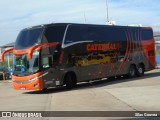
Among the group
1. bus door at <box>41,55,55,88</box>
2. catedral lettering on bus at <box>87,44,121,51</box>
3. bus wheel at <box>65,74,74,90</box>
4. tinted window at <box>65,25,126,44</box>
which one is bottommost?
bus wheel at <box>65,74,74,90</box>

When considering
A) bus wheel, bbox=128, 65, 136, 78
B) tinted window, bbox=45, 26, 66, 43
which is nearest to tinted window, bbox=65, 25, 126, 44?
tinted window, bbox=45, 26, 66, 43

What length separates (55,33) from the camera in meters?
21.4

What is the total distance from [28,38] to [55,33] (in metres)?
1.45

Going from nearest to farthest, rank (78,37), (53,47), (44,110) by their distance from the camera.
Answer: (44,110) < (53,47) < (78,37)

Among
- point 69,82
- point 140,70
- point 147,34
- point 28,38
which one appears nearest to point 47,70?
point 69,82

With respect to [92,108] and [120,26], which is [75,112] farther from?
[120,26]

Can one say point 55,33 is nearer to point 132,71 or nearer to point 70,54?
point 70,54

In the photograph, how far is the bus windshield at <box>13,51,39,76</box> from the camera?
68.1 ft

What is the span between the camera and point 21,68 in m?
21.5

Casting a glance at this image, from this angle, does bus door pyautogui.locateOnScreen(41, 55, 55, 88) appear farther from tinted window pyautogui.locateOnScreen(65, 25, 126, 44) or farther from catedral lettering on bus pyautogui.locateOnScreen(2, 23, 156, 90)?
tinted window pyautogui.locateOnScreen(65, 25, 126, 44)

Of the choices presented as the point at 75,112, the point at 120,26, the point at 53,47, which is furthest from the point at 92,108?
the point at 120,26

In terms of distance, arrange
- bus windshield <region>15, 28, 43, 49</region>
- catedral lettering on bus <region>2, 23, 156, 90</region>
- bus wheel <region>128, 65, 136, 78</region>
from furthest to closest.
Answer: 1. bus wheel <region>128, 65, 136, 78</region>
2. bus windshield <region>15, 28, 43, 49</region>
3. catedral lettering on bus <region>2, 23, 156, 90</region>

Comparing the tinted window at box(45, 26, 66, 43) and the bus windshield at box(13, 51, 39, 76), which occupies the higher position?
the tinted window at box(45, 26, 66, 43)

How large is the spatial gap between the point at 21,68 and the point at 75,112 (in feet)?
30.4
